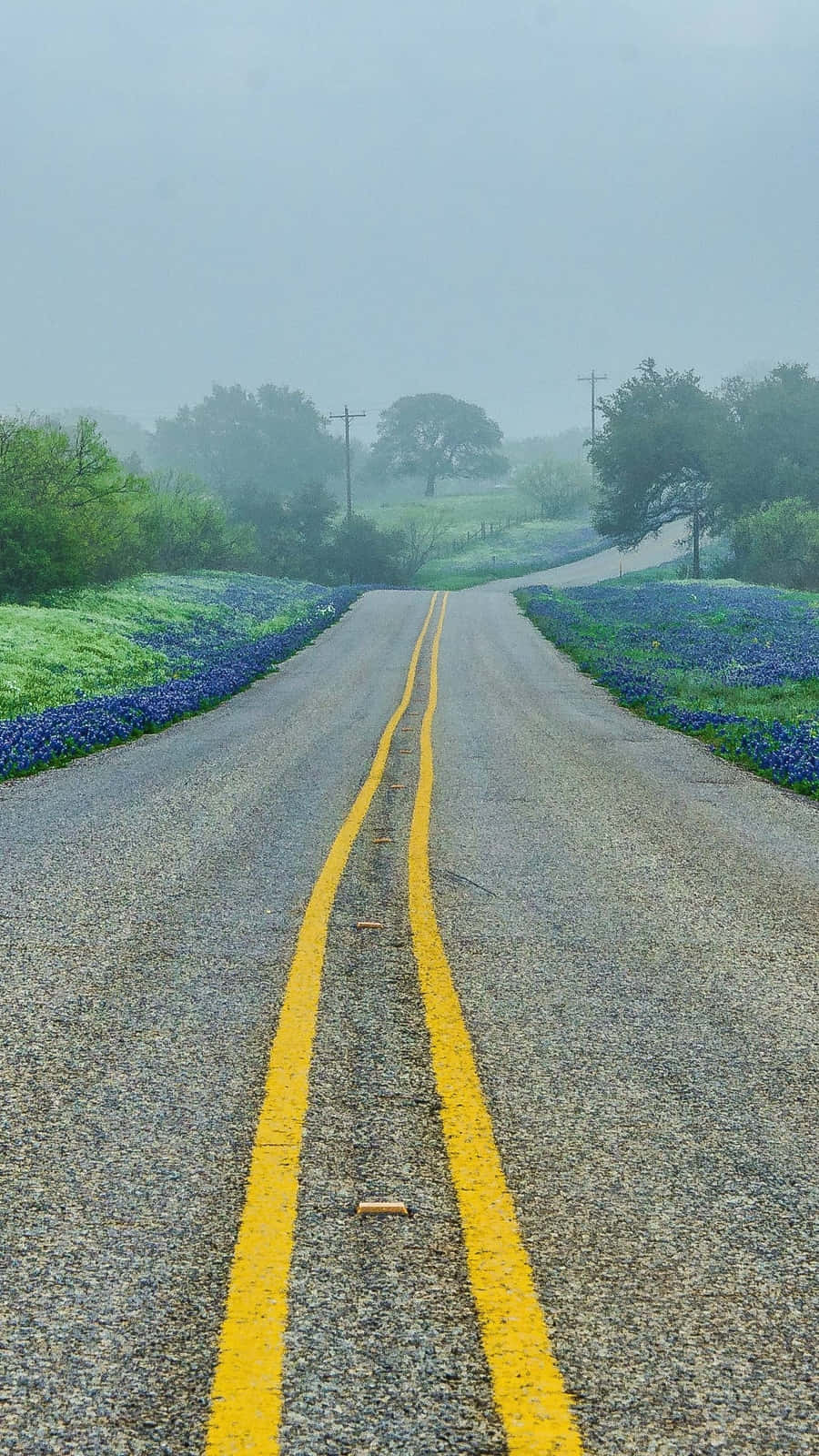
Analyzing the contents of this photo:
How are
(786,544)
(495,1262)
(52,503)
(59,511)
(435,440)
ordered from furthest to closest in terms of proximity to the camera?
(435,440), (786,544), (52,503), (59,511), (495,1262)

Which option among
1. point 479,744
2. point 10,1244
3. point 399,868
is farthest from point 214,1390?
point 479,744

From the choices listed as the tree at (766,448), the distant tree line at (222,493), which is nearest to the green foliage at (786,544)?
the tree at (766,448)

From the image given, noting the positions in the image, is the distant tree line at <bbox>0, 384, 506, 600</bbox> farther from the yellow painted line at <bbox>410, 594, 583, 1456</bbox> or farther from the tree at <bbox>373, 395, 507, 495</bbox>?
the yellow painted line at <bbox>410, 594, 583, 1456</bbox>

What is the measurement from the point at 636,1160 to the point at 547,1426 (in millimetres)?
1394

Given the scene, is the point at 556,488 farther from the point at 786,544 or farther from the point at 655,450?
the point at 786,544

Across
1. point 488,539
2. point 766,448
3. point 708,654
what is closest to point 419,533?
point 488,539

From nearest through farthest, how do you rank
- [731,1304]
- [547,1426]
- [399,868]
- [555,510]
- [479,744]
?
1. [547,1426]
2. [731,1304]
3. [399,868]
4. [479,744]
5. [555,510]

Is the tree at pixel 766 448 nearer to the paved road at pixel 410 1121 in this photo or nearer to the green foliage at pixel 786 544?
the green foliage at pixel 786 544

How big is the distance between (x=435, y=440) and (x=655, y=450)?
90385mm

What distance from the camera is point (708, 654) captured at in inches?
973

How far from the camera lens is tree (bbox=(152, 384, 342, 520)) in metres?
136

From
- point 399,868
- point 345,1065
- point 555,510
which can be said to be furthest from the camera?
point 555,510

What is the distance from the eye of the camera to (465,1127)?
4.01 metres

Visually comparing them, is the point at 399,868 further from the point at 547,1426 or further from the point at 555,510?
the point at 555,510
